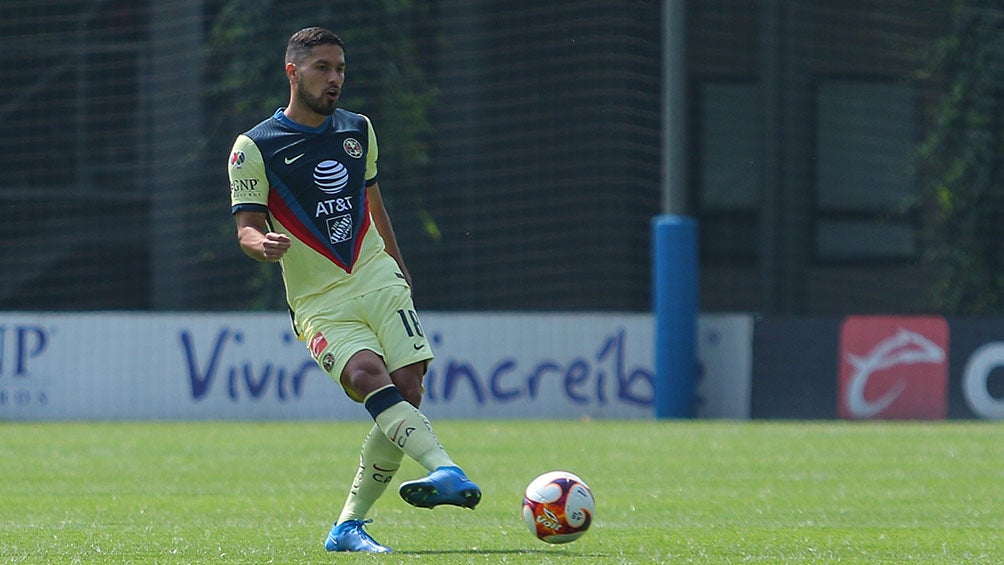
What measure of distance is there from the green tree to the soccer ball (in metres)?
16.6

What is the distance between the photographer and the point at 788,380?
1645 cm

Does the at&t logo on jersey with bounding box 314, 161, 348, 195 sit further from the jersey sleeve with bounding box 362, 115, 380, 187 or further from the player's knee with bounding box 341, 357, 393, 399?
the player's knee with bounding box 341, 357, 393, 399

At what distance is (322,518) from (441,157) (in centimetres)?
1424

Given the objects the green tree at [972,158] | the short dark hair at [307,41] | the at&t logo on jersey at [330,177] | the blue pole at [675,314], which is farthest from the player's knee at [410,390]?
the green tree at [972,158]

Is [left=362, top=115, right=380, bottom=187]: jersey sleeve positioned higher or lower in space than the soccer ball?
higher

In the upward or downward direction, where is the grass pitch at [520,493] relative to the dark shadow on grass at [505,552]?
downward

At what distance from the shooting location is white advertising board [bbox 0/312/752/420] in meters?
16.5

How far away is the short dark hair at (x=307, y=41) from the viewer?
6.20 m

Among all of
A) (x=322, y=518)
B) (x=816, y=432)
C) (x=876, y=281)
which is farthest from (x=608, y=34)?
(x=322, y=518)

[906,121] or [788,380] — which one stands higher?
[906,121]

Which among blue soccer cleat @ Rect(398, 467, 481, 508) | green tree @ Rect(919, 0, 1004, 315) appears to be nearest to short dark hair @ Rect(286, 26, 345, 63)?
blue soccer cleat @ Rect(398, 467, 481, 508)

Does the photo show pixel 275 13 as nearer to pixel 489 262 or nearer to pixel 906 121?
pixel 489 262

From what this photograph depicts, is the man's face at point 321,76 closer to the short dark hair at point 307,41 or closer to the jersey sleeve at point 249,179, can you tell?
the short dark hair at point 307,41

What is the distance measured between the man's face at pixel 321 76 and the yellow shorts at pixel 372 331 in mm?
733
